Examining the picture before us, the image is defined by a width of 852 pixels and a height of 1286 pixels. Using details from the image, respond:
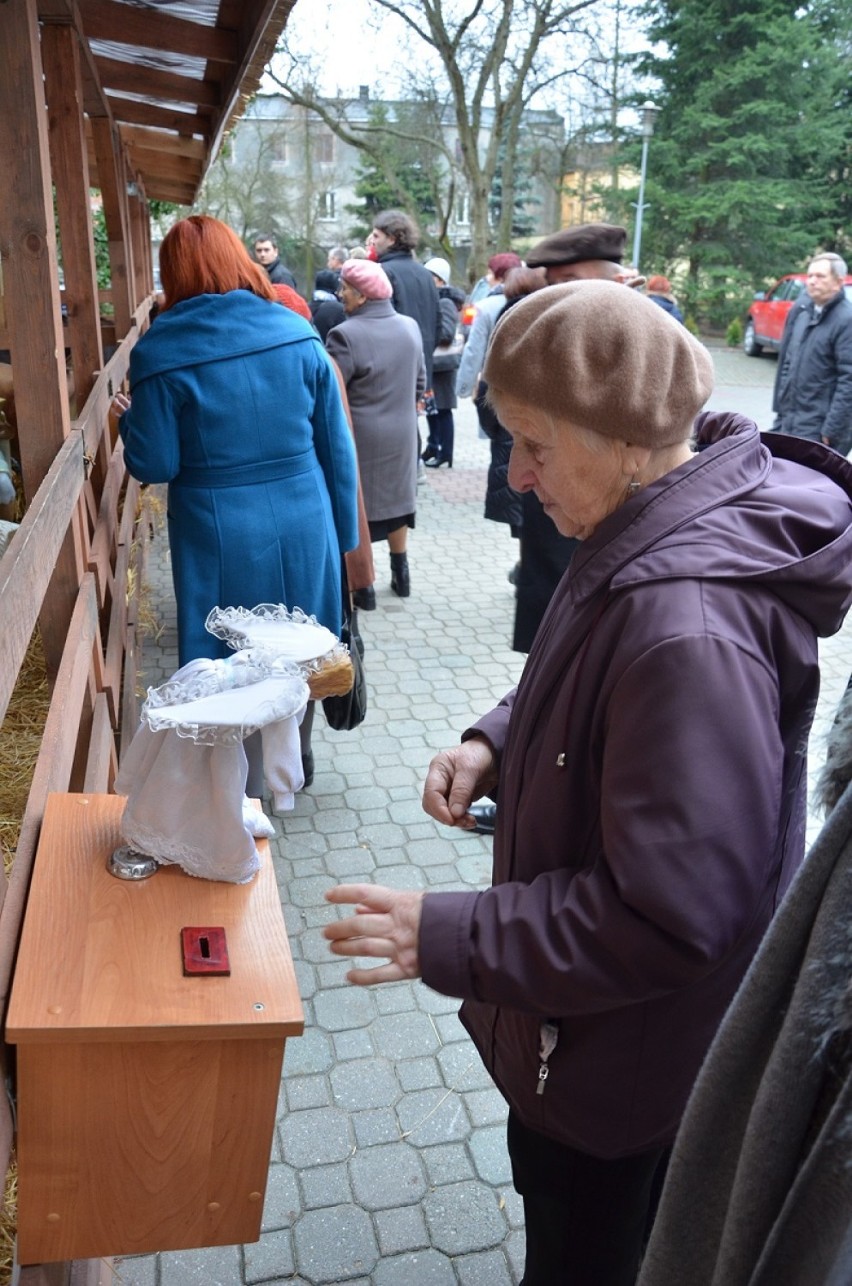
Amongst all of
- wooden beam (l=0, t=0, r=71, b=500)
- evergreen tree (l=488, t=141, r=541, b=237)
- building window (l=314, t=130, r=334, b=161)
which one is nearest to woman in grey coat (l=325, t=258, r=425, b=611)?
wooden beam (l=0, t=0, r=71, b=500)

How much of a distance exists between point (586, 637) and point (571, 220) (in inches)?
1547

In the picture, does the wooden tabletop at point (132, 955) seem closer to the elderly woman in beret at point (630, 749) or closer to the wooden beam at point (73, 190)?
the elderly woman in beret at point (630, 749)

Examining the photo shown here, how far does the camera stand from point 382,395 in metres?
5.77

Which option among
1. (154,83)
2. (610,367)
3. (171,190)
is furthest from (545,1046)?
(171,190)

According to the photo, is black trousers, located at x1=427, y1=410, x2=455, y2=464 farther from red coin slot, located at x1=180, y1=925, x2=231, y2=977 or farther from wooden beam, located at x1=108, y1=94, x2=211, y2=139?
red coin slot, located at x1=180, y1=925, x2=231, y2=977

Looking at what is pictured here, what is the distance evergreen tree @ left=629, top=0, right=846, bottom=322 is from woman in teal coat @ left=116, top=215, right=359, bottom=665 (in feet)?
83.6

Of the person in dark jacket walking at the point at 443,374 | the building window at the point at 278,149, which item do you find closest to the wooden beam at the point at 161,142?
the person in dark jacket walking at the point at 443,374

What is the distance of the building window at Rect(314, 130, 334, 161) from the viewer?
40287 mm

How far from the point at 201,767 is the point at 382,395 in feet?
14.3

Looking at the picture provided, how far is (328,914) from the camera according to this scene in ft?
11.8

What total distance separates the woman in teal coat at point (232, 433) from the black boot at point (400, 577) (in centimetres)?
322

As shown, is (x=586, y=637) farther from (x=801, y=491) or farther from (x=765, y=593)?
(x=801, y=491)

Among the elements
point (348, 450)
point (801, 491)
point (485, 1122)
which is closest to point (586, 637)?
point (801, 491)

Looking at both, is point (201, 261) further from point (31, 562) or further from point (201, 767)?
point (201, 767)
